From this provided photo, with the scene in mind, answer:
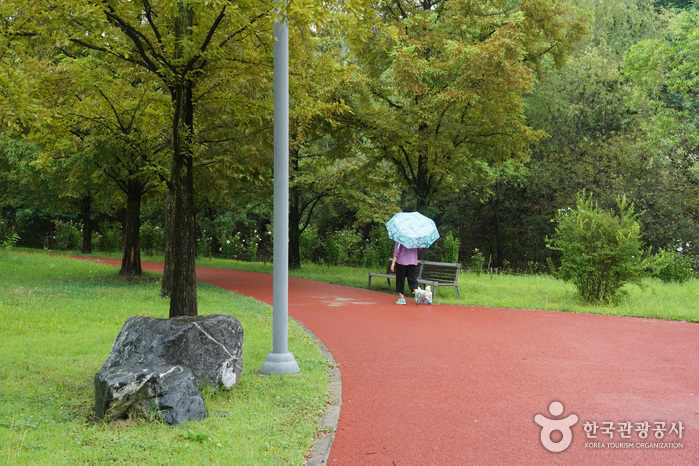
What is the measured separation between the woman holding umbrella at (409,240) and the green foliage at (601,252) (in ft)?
9.93

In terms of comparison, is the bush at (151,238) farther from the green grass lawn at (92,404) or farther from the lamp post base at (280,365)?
the lamp post base at (280,365)

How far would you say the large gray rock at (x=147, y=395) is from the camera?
5.14 m

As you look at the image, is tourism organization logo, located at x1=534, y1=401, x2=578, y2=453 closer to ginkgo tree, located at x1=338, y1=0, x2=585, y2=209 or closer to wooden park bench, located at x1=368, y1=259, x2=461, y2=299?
wooden park bench, located at x1=368, y1=259, x2=461, y2=299

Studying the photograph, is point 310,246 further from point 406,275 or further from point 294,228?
point 406,275

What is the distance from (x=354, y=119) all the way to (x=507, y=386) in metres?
12.6

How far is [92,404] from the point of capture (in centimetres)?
579

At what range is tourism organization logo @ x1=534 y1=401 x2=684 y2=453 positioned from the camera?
15.9 ft

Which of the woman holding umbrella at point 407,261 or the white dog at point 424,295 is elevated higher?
the woman holding umbrella at point 407,261

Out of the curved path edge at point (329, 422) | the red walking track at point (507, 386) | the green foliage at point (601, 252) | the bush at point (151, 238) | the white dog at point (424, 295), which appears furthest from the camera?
the bush at point (151, 238)

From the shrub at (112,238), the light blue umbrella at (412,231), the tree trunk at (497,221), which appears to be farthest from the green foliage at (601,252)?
the shrub at (112,238)

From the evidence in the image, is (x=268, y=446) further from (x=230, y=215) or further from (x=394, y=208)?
(x=230, y=215)

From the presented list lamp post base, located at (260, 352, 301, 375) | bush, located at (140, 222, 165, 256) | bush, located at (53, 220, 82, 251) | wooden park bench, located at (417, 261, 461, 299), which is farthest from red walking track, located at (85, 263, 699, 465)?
bush, located at (53, 220, 82, 251)

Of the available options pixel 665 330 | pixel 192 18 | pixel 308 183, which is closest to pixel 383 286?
pixel 308 183

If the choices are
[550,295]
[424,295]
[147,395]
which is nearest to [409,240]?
[424,295]
